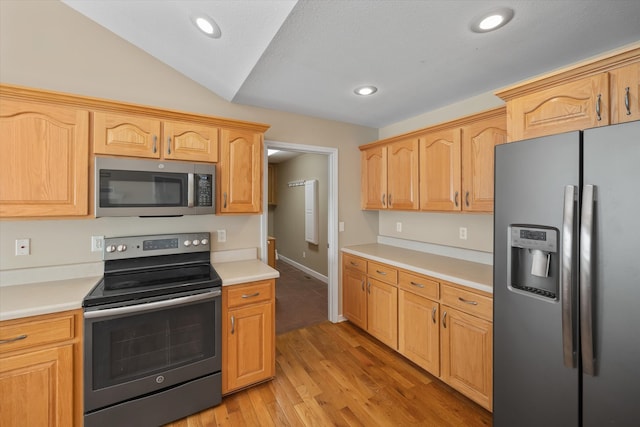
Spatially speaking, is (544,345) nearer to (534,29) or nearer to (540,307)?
(540,307)

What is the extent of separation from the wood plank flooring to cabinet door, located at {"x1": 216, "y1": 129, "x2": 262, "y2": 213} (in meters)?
1.47

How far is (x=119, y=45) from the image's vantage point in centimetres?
216

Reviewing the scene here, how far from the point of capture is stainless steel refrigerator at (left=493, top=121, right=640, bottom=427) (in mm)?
1096

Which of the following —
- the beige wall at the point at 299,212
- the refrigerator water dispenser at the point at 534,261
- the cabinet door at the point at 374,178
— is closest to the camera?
the refrigerator water dispenser at the point at 534,261

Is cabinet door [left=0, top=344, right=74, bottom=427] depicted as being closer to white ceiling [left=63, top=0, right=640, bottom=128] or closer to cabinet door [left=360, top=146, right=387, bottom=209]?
white ceiling [left=63, top=0, right=640, bottom=128]

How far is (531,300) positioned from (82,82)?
130 inches

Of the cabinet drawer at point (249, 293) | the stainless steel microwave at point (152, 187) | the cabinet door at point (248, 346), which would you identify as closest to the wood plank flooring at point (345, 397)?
the cabinet door at point (248, 346)

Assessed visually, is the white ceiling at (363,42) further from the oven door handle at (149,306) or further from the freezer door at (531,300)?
the oven door handle at (149,306)

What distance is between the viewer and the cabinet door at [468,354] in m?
1.84

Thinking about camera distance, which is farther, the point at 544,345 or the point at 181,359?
the point at 181,359

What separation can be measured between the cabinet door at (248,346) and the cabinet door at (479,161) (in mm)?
1875

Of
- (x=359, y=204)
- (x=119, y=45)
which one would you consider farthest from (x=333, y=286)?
(x=119, y=45)

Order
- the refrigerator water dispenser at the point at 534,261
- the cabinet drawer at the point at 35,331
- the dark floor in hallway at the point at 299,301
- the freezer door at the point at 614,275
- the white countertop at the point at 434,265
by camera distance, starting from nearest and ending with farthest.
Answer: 1. the freezer door at the point at 614,275
2. the refrigerator water dispenser at the point at 534,261
3. the cabinet drawer at the point at 35,331
4. the white countertop at the point at 434,265
5. the dark floor in hallway at the point at 299,301

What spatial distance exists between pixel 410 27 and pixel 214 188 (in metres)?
1.74
